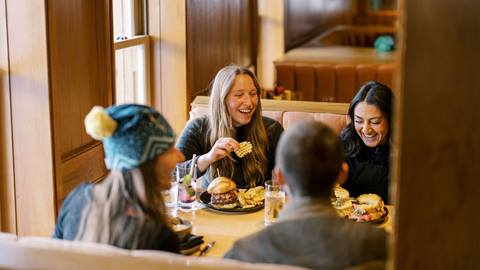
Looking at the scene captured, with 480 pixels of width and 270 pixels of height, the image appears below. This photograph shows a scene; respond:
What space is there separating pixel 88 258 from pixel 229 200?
3.41 ft

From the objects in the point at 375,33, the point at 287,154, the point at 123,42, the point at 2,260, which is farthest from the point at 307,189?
the point at 375,33

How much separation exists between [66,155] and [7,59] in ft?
1.60

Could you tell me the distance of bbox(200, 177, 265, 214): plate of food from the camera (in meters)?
2.65

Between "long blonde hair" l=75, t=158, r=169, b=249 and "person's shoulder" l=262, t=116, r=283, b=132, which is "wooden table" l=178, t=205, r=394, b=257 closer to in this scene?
"long blonde hair" l=75, t=158, r=169, b=249

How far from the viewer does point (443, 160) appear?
1.41m

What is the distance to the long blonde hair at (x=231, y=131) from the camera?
3.10 metres

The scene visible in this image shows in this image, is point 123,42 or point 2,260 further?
point 123,42

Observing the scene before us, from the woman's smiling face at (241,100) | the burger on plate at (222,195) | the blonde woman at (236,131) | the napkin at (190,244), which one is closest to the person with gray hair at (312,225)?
the napkin at (190,244)

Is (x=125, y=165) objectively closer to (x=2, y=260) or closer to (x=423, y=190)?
(x=2, y=260)

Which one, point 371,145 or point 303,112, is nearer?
point 371,145

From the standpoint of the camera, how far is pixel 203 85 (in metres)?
5.02

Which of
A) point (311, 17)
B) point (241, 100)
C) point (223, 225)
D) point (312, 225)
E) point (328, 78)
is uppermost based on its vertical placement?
A: point (311, 17)

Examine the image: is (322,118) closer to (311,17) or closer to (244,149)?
(244,149)

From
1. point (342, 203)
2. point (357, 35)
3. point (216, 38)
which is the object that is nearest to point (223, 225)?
point (342, 203)
